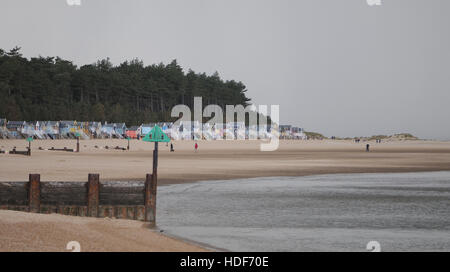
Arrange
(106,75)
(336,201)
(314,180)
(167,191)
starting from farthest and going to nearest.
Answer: (106,75)
(314,180)
(167,191)
(336,201)

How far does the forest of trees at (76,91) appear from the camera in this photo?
433ft

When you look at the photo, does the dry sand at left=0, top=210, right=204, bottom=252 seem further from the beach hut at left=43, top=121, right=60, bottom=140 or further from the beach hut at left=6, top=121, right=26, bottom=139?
the beach hut at left=43, top=121, right=60, bottom=140

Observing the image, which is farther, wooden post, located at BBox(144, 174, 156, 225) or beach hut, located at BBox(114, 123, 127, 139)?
beach hut, located at BBox(114, 123, 127, 139)

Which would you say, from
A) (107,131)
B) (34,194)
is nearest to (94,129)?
(107,131)

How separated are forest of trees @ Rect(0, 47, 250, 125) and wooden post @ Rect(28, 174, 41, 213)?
350ft

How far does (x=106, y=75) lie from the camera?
168 metres

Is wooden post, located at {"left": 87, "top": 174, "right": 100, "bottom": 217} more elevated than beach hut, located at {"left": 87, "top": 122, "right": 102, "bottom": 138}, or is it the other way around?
beach hut, located at {"left": 87, "top": 122, "right": 102, "bottom": 138}

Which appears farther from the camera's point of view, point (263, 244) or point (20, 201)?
point (20, 201)

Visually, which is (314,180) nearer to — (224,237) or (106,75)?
(224,237)

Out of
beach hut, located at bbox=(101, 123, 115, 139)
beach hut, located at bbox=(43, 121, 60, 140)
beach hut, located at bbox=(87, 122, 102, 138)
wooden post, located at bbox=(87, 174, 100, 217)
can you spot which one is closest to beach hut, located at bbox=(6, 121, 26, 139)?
beach hut, located at bbox=(43, 121, 60, 140)

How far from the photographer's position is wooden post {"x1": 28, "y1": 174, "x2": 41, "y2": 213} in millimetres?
18344
